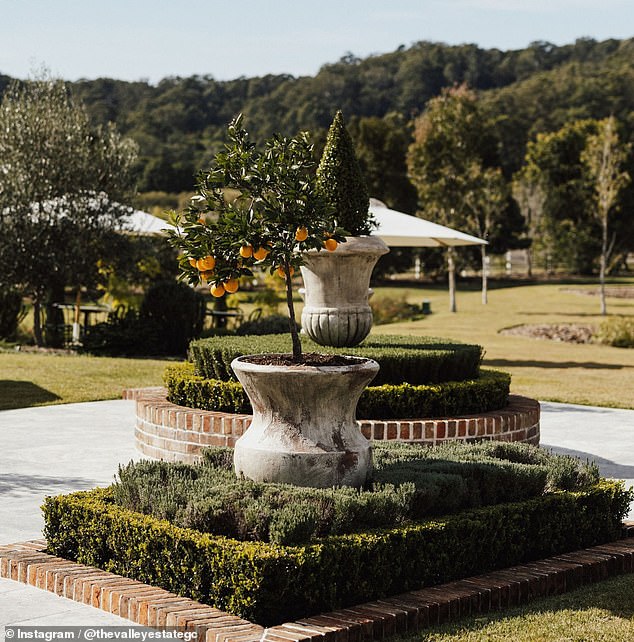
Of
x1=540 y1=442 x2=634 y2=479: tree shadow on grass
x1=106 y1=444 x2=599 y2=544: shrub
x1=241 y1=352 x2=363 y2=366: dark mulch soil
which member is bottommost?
x1=540 y1=442 x2=634 y2=479: tree shadow on grass

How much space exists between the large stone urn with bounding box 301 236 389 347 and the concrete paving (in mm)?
1989

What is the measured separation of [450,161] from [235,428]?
26.5 m

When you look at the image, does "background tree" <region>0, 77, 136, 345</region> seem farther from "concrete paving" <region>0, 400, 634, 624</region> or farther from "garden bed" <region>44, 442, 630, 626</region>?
"garden bed" <region>44, 442, 630, 626</region>

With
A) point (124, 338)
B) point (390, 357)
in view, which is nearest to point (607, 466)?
point (390, 357)

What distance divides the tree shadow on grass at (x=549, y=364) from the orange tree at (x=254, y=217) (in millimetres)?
12164

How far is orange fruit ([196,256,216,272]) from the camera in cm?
529

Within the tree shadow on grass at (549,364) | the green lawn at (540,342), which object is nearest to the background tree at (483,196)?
the green lawn at (540,342)

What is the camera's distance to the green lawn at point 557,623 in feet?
14.1

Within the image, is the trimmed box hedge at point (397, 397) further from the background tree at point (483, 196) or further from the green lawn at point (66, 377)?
the background tree at point (483, 196)

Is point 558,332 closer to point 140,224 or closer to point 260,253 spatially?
point 140,224

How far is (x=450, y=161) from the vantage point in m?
33.3

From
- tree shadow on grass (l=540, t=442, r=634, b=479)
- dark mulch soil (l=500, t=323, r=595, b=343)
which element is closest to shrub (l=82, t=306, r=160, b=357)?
dark mulch soil (l=500, t=323, r=595, b=343)

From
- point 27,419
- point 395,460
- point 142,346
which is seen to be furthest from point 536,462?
point 142,346

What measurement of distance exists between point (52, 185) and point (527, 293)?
2300 centimetres
